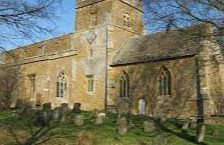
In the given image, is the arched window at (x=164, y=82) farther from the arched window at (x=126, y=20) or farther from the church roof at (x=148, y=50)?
the arched window at (x=126, y=20)

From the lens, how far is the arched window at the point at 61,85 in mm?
37281

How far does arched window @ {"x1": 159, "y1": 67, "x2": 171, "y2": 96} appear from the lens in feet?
97.2

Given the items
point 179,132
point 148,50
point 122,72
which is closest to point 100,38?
point 122,72

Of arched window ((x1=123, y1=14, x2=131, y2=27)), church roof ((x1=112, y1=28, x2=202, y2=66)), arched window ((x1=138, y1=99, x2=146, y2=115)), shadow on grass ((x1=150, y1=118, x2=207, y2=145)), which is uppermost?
arched window ((x1=123, y1=14, x2=131, y2=27))

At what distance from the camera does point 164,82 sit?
1179 inches

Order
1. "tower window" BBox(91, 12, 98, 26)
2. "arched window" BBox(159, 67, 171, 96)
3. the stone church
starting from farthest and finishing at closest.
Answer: "tower window" BBox(91, 12, 98, 26) < "arched window" BBox(159, 67, 171, 96) < the stone church

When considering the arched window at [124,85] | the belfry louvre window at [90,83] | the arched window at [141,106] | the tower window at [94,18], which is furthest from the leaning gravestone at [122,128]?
the tower window at [94,18]

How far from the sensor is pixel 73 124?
18.6 meters

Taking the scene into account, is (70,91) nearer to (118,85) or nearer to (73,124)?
(118,85)

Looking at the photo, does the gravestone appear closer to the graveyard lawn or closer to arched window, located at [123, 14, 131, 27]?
the graveyard lawn

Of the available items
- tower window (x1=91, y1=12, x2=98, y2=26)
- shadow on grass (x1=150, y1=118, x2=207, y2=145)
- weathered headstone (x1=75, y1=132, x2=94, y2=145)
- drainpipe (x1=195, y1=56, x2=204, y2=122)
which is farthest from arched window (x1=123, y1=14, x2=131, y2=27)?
weathered headstone (x1=75, y1=132, x2=94, y2=145)

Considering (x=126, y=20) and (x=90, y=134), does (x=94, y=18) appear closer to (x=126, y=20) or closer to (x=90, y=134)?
(x=126, y=20)

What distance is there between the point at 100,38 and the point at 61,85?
654 cm

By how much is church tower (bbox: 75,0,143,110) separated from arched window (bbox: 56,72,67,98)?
6.55 feet
